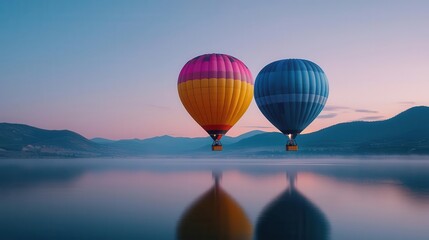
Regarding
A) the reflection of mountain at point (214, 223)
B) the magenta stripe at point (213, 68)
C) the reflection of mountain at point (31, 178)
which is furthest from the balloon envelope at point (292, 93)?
the reflection of mountain at point (31, 178)

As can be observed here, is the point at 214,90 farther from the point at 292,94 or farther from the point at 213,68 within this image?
the point at 292,94

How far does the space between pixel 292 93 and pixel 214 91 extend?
12083 mm

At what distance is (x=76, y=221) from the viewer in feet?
91.7

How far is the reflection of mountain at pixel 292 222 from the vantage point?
74.6ft

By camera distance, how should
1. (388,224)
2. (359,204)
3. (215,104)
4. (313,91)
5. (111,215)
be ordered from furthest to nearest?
1. (313,91)
2. (215,104)
3. (359,204)
4. (111,215)
5. (388,224)

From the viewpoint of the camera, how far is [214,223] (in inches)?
1035

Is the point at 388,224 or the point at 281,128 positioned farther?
the point at 281,128

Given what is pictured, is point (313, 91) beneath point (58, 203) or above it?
above

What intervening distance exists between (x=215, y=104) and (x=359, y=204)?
17943 millimetres

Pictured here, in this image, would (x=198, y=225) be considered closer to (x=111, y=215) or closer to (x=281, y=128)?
(x=111, y=215)

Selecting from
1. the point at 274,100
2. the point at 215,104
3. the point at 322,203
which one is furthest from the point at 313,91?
the point at 322,203

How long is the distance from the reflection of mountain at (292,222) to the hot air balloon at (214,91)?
12.2 meters

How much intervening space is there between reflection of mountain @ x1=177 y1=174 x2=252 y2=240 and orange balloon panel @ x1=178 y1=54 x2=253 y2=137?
38.7ft

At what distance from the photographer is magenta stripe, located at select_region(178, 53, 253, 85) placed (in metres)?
45.6
